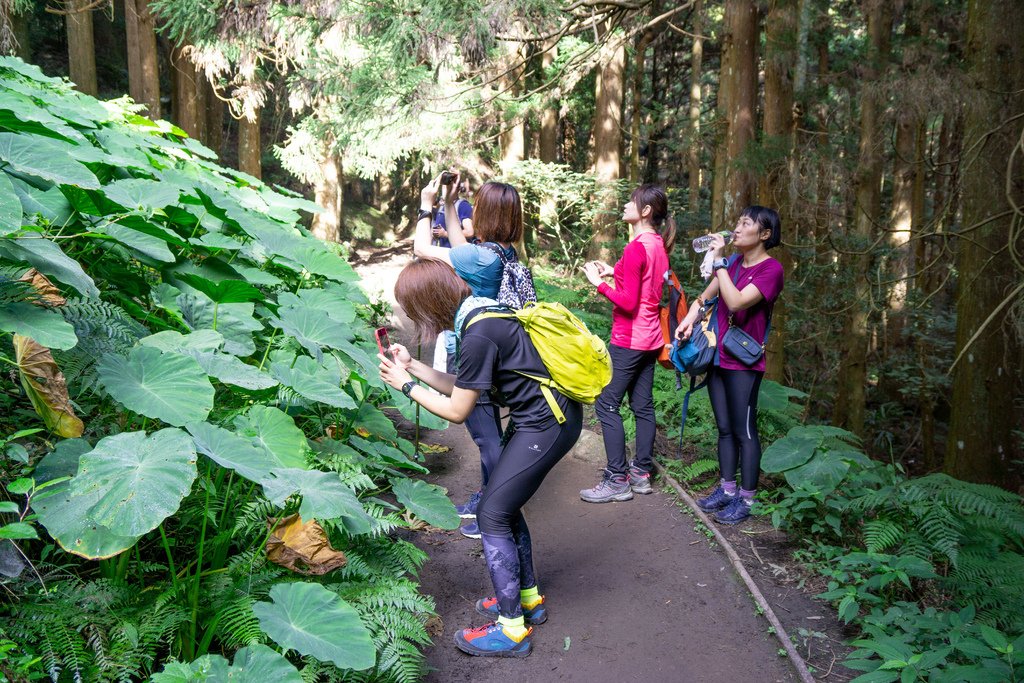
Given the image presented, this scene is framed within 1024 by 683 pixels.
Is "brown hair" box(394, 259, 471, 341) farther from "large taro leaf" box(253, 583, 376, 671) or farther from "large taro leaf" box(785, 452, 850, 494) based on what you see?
"large taro leaf" box(785, 452, 850, 494)

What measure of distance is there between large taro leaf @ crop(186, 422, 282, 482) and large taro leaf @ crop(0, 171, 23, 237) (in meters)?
0.90

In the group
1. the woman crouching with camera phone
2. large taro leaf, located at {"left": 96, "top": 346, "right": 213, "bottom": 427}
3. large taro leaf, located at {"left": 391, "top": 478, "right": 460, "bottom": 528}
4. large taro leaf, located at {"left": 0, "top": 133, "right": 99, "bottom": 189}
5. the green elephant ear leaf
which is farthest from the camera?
the green elephant ear leaf

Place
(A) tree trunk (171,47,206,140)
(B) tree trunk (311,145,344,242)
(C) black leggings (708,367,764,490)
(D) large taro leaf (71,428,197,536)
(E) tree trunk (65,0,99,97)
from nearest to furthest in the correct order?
1. (D) large taro leaf (71,428,197,536)
2. (C) black leggings (708,367,764,490)
3. (E) tree trunk (65,0,99,97)
4. (A) tree trunk (171,47,206,140)
5. (B) tree trunk (311,145,344,242)

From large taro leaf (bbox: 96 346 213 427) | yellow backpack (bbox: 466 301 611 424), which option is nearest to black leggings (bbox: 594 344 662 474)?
yellow backpack (bbox: 466 301 611 424)

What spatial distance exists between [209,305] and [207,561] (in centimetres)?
146

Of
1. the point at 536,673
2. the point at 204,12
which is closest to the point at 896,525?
the point at 536,673

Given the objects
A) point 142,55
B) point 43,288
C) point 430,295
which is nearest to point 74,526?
point 43,288

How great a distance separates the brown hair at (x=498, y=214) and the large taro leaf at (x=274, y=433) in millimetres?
1307

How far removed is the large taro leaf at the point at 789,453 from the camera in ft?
14.3

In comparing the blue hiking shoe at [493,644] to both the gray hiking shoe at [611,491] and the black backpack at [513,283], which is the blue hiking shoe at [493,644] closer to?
the black backpack at [513,283]

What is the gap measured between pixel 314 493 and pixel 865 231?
12.9 meters

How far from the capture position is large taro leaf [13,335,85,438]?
248 centimetres

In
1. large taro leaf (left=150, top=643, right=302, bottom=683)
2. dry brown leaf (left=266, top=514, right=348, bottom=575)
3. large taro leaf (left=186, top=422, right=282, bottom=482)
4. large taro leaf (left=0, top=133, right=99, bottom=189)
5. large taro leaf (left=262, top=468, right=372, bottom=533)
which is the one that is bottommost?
dry brown leaf (left=266, top=514, right=348, bottom=575)

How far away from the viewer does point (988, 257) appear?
5680 millimetres
